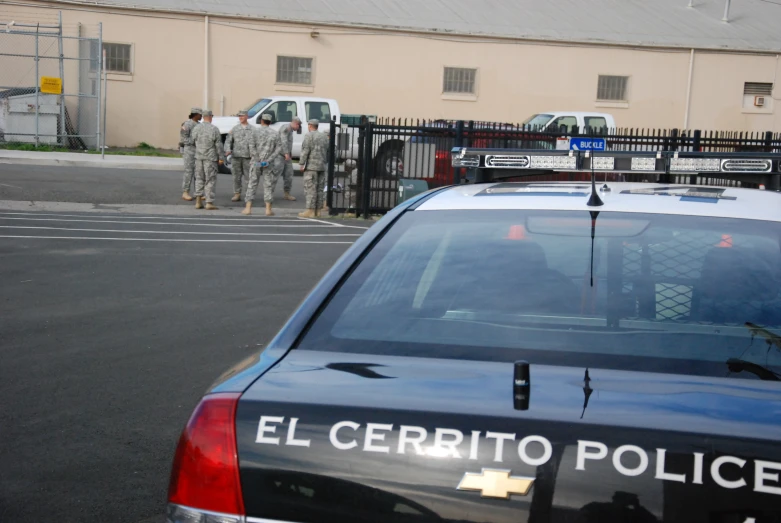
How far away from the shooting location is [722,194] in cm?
356

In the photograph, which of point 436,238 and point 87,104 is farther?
point 87,104

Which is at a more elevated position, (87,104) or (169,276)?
(87,104)

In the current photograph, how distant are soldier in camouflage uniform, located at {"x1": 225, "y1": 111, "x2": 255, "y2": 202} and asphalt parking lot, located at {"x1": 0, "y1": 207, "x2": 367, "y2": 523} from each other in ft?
10.9

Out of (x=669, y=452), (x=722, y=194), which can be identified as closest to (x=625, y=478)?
(x=669, y=452)

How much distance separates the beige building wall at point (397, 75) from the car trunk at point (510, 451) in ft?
96.3

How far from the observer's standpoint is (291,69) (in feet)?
103

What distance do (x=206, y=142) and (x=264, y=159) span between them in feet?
3.79

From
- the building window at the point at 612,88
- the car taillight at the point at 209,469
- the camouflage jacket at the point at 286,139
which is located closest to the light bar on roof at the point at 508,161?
the car taillight at the point at 209,469

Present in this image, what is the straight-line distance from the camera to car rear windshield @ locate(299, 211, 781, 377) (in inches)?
104

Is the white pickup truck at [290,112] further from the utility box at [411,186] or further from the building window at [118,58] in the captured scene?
the utility box at [411,186]

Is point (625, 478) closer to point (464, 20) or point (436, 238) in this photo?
point (436, 238)

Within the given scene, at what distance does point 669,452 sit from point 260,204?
1833 centimetres

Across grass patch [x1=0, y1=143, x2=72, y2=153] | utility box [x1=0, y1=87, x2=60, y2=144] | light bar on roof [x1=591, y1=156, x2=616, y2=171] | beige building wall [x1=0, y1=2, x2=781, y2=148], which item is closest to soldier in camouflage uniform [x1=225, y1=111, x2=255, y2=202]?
grass patch [x1=0, y1=143, x2=72, y2=153]

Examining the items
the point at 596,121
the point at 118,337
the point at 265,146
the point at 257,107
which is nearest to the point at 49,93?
the point at 257,107
